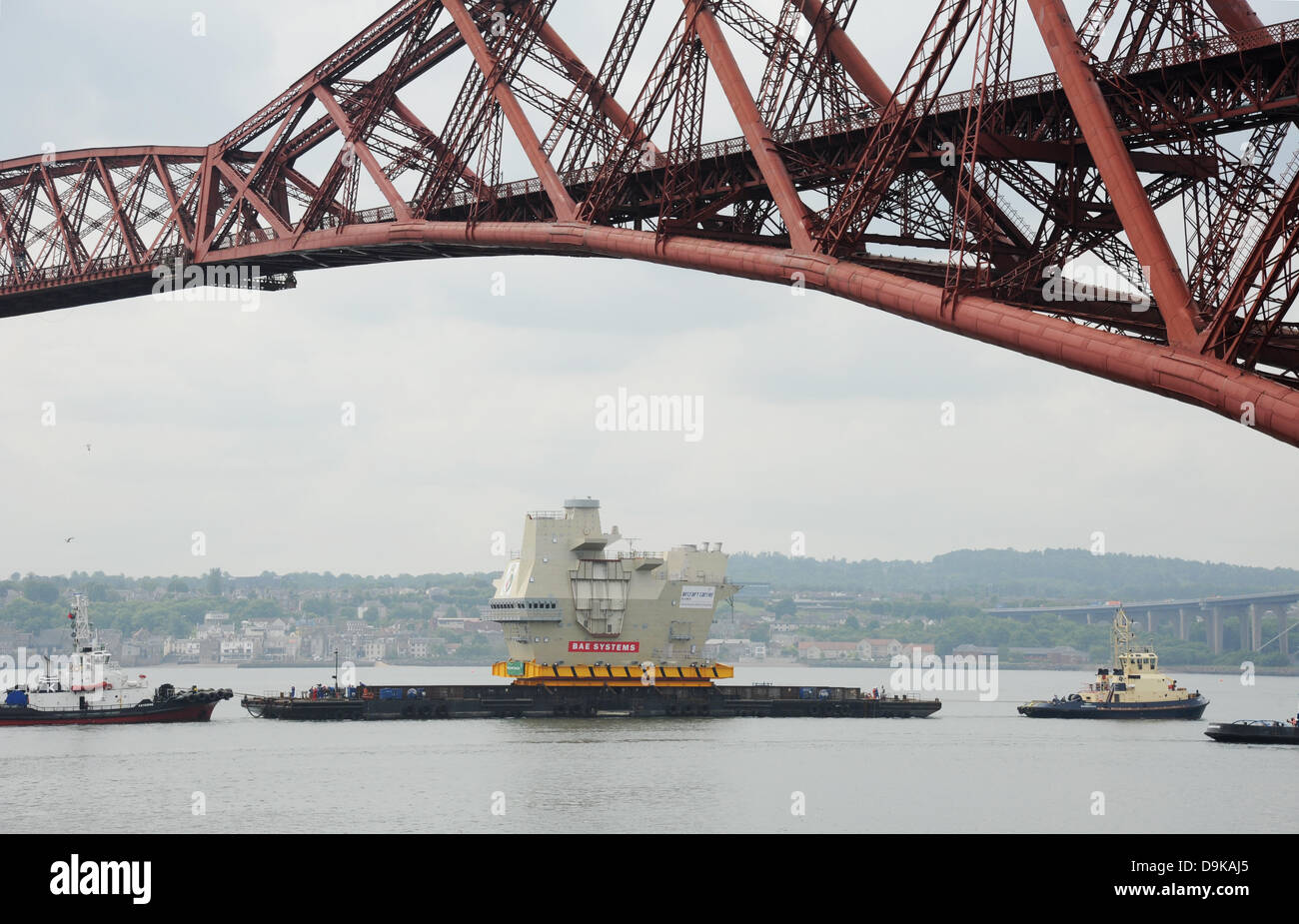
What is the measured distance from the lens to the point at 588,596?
73.8 m

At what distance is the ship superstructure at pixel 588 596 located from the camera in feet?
242

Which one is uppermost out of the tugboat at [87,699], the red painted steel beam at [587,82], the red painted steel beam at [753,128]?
the red painted steel beam at [587,82]

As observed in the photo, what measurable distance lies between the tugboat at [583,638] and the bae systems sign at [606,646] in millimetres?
49

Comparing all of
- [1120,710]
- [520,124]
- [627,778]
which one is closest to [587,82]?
[520,124]

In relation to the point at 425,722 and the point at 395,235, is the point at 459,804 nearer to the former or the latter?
the point at 395,235

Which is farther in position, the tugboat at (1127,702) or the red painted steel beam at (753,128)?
the tugboat at (1127,702)

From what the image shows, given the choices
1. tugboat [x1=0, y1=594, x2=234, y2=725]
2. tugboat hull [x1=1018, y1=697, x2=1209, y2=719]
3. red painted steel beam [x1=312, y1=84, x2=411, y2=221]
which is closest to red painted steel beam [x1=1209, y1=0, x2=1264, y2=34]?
red painted steel beam [x1=312, y1=84, x2=411, y2=221]

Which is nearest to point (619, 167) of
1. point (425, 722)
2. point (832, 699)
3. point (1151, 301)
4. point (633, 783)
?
point (1151, 301)

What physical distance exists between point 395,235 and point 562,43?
585 centimetres

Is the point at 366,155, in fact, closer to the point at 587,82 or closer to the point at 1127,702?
the point at 587,82

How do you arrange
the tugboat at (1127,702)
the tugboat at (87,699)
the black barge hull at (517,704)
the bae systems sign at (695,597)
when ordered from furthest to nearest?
the tugboat at (1127,702) → the bae systems sign at (695,597) → the black barge hull at (517,704) → the tugboat at (87,699)

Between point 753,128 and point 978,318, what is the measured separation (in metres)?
6.07

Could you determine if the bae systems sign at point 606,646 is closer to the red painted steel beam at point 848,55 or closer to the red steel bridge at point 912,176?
the red steel bridge at point 912,176

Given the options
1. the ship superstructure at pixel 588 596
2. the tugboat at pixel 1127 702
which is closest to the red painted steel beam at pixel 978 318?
the ship superstructure at pixel 588 596
